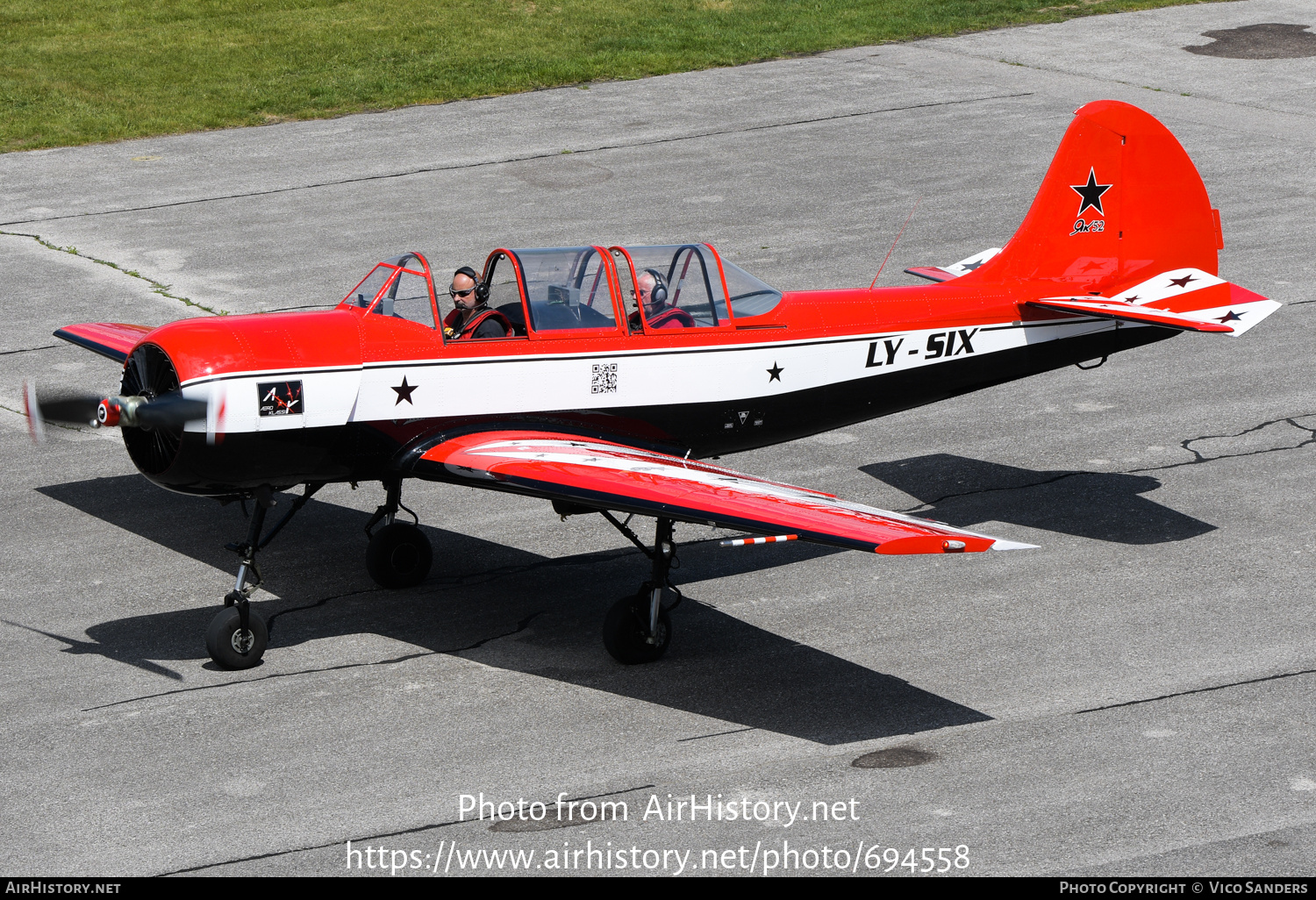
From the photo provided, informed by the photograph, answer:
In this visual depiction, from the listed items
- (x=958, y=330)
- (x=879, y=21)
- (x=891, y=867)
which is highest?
(x=879, y=21)

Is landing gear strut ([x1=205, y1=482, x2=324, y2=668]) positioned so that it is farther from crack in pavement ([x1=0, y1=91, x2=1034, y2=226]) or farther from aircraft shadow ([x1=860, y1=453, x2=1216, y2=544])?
crack in pavement ([x1=0, y1=91, x2=1034, y2=226])

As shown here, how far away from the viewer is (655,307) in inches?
427

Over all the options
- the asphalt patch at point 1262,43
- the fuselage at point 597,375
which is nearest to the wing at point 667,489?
the fuselage at point 597,375

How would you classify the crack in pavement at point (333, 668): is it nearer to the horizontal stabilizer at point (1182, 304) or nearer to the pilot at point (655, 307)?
the pilot at point (655, 307)

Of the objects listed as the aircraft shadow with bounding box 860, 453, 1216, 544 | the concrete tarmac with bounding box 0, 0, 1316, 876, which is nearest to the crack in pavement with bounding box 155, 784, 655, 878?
the concrete tarmac with bounding box 0, 0, 1316, 876

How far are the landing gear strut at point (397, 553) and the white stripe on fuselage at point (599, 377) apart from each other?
1.24 metres

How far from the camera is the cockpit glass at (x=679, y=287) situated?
1084cm

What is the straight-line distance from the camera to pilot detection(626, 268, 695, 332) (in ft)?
35.4

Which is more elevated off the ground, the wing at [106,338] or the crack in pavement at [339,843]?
the wing at [106,338]

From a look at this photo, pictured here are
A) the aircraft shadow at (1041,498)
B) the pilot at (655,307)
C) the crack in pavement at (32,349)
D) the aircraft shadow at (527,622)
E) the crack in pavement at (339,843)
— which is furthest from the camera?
the crack in pavement at (32,349)
